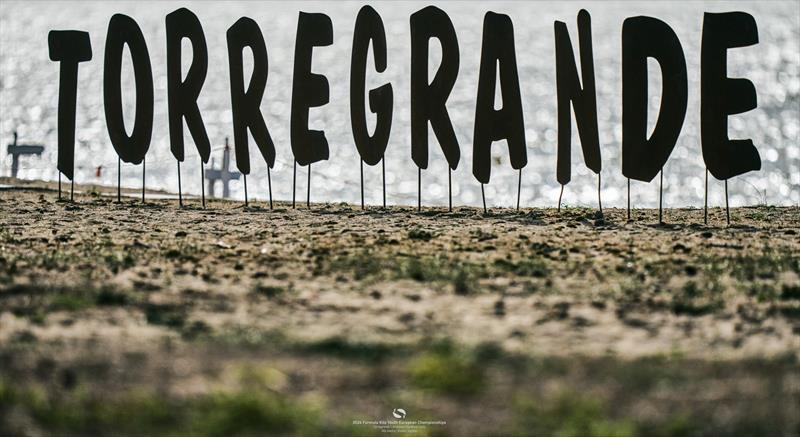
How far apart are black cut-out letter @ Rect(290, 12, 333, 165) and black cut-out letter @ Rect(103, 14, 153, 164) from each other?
8.96ft

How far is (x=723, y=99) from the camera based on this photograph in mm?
16281

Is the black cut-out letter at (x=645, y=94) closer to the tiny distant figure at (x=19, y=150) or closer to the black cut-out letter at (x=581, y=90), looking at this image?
the black cut-out letter at (x=581, y=90)

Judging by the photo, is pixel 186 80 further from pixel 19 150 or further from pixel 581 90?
pixel 19 150

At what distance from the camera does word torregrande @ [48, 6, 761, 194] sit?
53.6 ft

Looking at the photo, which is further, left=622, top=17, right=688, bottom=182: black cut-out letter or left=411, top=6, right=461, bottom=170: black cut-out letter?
left=411, top=6, right=461, bottom=170: black cut-out letter

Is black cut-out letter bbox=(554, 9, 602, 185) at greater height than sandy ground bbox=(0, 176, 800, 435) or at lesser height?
greater

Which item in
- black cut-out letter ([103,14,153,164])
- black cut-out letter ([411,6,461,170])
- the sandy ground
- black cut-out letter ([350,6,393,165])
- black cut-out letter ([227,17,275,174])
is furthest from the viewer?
black cut-out letter ([103,14,153,164])

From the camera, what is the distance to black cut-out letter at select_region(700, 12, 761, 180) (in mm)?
16172

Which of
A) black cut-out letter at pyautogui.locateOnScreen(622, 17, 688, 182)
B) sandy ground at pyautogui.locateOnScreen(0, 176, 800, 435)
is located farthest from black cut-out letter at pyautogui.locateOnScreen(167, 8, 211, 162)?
black cut-out letter at pyautogui.locateOnScreen(622, 17, 688, 182)

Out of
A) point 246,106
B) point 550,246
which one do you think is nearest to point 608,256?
point 550,246

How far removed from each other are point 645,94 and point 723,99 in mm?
1113

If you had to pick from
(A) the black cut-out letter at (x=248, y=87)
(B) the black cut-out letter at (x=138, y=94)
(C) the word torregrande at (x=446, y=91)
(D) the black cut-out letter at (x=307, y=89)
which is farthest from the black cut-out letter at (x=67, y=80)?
(D) the black cut-out letter at (x=307, y=89)

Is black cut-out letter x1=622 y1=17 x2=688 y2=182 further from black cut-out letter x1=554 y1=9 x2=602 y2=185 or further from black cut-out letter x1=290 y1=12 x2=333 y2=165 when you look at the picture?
black cut-out letter x1=290 y1=12 x2=333 y2=165

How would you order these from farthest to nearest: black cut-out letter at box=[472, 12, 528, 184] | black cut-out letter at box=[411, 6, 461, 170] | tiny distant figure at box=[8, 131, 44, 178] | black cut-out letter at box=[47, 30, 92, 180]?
1. tiny distant figure at box=[8, 131, 44, 178]
2. black cut-out letter at box=[47, 30, 92, 180]
3. black cut-out letter at box=[411, 6, 461, 170]
4. black cut-out letter at box=[472, 12, 528, 184]
